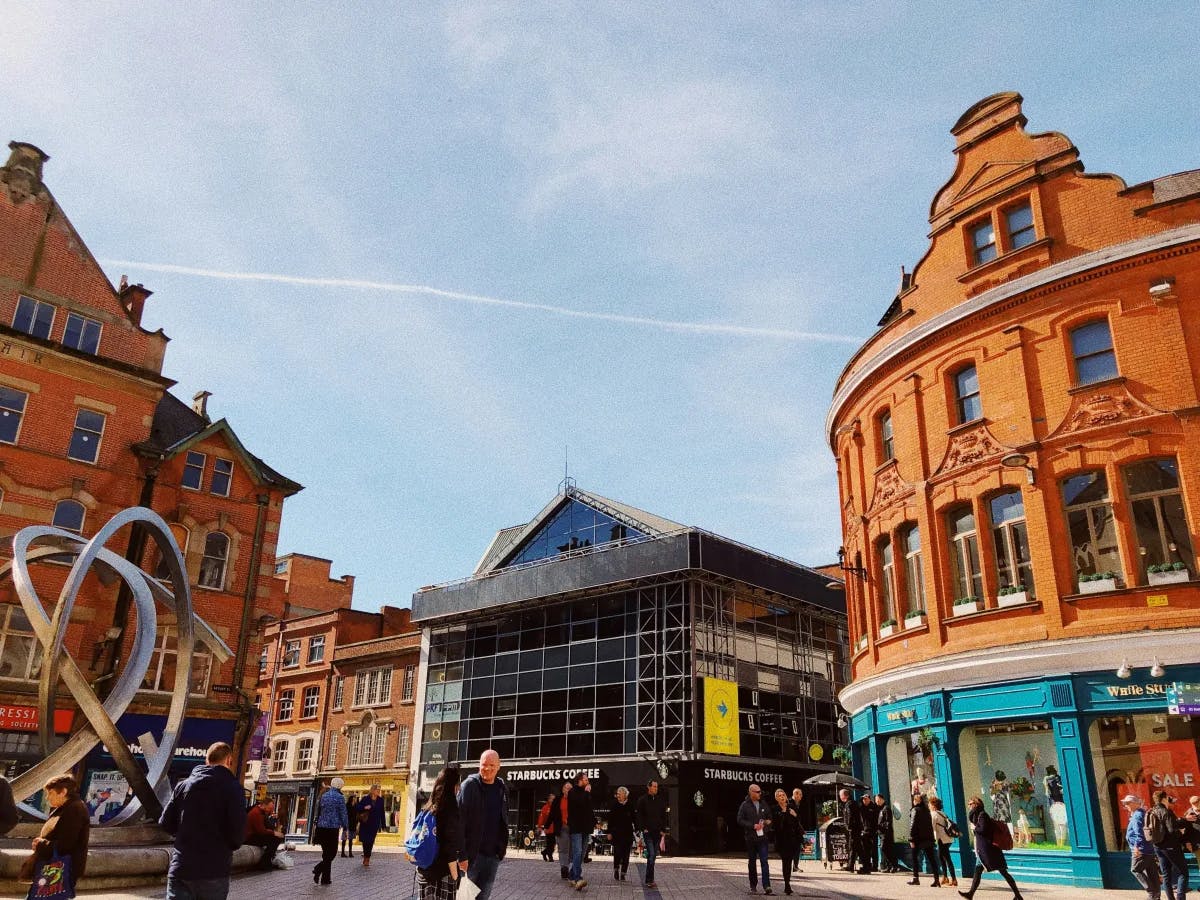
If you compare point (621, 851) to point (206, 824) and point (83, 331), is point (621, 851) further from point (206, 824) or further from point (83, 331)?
point (83, 331)

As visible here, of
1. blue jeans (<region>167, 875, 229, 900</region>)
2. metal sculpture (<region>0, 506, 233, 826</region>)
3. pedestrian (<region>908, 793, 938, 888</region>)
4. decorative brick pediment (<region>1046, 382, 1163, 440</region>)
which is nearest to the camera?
blue jeans (<region>167, 875, 229, 900</region>)

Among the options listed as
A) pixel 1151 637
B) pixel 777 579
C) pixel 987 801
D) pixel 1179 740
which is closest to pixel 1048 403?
pixel 1151 637

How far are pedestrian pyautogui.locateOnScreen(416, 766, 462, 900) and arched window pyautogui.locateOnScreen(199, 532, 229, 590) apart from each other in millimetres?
26408

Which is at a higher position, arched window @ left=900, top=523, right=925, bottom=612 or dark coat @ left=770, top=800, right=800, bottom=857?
arched window @ left=900, top=523, right=925, bottom=612

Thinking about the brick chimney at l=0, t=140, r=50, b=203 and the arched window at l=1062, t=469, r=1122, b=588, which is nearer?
the arched window at l=1062, t=469, r=1122, b=588

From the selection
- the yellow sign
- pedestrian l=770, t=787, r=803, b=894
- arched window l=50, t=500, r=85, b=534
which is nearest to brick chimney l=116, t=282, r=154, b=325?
arched window l=50, t=500, r=85, b=534

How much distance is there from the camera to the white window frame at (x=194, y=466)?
31.3 meters

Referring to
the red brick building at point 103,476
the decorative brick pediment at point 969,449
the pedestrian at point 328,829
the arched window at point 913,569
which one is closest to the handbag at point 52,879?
the pedestrian at point 328,829

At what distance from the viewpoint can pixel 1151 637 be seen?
1570 centimetres

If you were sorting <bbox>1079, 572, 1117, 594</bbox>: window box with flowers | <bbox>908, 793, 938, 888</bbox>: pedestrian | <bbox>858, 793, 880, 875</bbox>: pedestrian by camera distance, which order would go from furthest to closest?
1. <bbox>858, 793, 880, 875</bbox>: pedestrian
2. <bbox>1079, 572, 1117, 594</bbox>: window box with flowers
3. <bbox>908, 793, 938, 888</bbox>: pedestrian

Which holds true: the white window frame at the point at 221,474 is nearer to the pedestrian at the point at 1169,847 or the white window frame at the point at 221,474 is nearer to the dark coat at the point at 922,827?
the dark coat at the point at 922,827

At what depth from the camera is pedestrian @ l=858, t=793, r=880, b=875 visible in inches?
758

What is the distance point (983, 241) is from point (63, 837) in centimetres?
2033

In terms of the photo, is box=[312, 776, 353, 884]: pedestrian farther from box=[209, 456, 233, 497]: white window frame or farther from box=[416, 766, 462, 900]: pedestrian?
box=[209, 456, 233, 497]: white window frame
